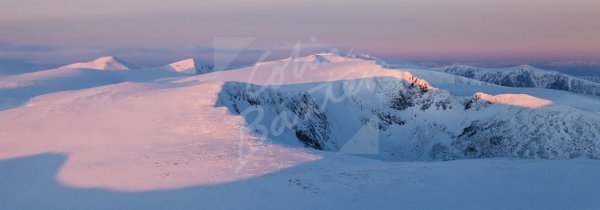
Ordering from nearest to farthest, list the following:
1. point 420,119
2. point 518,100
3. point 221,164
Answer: point 221,164, point 518,100, point 420,119

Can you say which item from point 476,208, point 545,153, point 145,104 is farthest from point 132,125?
point 545,153

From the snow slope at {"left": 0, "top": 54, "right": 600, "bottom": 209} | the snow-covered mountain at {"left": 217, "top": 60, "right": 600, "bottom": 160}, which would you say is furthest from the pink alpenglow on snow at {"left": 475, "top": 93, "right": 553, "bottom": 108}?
the snow slope at {"left": 0, "top": 54, "right": 600, "bottom": 209}

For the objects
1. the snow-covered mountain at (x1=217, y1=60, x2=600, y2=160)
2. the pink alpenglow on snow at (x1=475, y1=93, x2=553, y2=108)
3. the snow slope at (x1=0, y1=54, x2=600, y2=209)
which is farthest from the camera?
the pink alpenglow on snow at (x1=475, y1=93, x2=553, y2=108)

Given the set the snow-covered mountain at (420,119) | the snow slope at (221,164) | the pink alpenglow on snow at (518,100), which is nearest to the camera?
the snow slope at (221,164)


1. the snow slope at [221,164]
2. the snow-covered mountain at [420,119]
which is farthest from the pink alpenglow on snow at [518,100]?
the snow slope at [221,164]

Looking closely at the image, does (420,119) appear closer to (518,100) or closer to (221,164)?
(518,100)

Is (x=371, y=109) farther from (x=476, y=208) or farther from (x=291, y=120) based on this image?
(x=476, y=208)

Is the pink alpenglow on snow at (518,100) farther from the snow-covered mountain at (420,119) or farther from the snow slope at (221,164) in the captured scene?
the snow slope at (221,164)

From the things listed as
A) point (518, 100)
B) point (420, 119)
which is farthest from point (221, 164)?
point (420, 119)

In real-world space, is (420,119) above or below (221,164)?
below

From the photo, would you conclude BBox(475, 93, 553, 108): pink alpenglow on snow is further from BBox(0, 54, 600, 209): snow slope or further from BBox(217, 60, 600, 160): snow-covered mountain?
BBox(0, 54, 600, 209): snow slope

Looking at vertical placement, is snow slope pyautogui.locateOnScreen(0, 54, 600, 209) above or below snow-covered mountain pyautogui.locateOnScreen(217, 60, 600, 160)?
above
